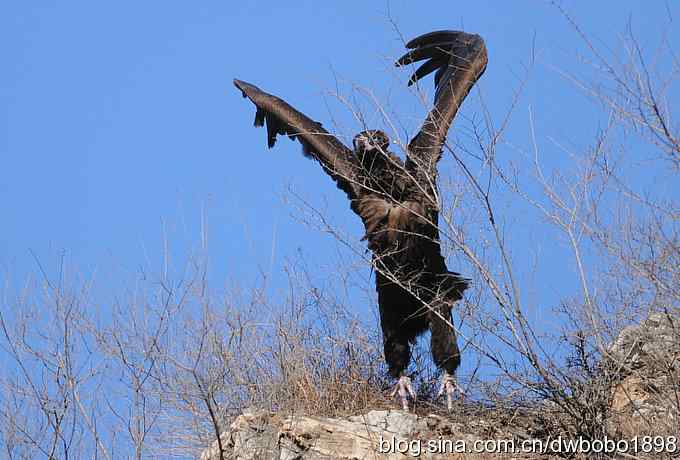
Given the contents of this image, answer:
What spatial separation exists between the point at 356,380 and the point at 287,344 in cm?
60

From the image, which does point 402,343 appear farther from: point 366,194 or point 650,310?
point 650,310

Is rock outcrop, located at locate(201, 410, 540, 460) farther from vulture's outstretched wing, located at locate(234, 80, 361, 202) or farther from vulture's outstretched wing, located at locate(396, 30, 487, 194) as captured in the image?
vulture's outstretched wing, located at locate(234, 80, 361, 202)

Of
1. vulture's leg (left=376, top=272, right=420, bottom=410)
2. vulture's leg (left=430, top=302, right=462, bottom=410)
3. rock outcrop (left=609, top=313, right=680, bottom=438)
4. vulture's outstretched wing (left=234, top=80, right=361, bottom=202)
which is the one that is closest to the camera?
rock outcrop (left=609, top=313, right=680, bottom=438)

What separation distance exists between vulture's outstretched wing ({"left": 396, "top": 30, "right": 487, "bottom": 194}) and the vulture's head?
0.20 meters

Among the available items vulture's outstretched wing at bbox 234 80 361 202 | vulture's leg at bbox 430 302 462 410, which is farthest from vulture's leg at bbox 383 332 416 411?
vulture's outstretched wing at bbox 234 80 361 202

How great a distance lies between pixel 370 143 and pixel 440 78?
226 cm

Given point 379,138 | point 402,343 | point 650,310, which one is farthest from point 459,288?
point 650,310

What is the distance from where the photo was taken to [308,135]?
10578mm

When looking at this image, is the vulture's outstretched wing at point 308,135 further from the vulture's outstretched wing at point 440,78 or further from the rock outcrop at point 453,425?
the rock outcrop at point 453,425

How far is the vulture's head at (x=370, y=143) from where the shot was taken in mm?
9633

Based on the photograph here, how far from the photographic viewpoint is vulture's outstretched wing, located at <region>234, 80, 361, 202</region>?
1021cm

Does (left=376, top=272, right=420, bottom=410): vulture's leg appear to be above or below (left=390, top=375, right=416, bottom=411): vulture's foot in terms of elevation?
above

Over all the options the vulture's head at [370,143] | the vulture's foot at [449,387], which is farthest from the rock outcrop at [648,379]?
the vulture's head at [370,143]

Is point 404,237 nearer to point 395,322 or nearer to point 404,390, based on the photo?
point 395,322
